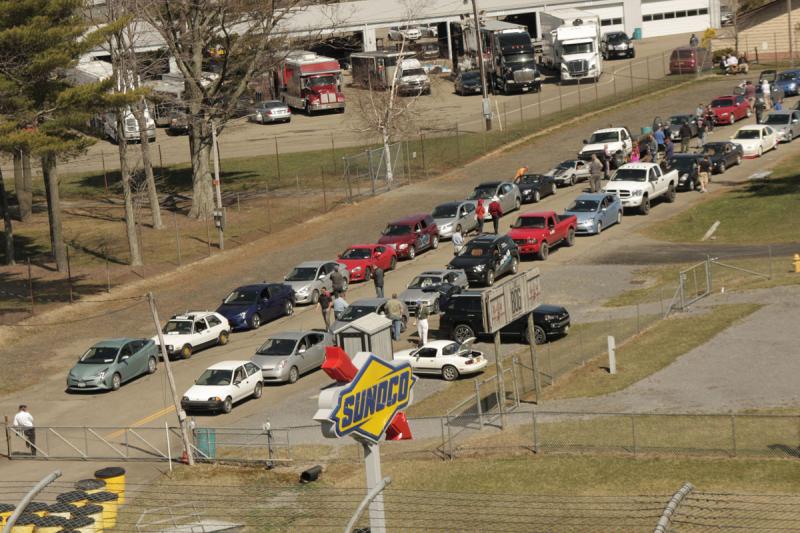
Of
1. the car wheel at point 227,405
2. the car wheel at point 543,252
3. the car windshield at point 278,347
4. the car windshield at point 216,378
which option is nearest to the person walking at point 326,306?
the car windshield at point 278,347

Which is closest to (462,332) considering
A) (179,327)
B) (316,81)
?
(179,327)

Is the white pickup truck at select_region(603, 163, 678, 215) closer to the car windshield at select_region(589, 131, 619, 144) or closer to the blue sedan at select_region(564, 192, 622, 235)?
the blue sedan at select_region(564, 192, 622, 235)

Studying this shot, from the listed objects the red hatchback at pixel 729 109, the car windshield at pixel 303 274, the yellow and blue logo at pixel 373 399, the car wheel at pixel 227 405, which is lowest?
the car wheel at pixel 227 405

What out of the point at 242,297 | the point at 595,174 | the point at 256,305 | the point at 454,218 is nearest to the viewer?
the point at 256,305

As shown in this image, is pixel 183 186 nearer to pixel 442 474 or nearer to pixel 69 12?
pixel 69 12

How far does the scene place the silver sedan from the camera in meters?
50.1

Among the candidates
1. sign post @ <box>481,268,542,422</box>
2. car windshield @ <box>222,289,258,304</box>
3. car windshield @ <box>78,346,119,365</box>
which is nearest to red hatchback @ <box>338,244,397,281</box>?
car windshield @ <box>222,289,258,304</box>

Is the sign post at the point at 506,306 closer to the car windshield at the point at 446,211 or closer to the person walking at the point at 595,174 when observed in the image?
the car windshield at the point at 446,211

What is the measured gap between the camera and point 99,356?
122ft

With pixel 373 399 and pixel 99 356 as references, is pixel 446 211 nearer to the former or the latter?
pixel 99 356

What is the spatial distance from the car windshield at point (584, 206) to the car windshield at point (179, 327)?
59.1 feet

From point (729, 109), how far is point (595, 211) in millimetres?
22174

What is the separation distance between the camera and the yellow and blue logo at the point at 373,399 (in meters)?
15.7

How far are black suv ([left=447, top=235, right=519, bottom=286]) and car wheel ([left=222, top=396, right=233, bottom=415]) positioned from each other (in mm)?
11610
